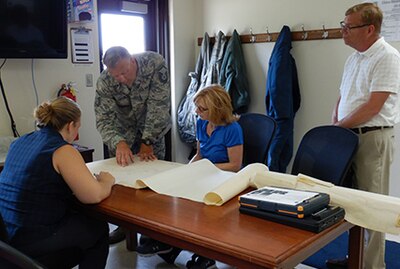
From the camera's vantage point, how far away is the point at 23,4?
2859 mm

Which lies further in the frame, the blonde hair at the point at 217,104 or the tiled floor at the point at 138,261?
the tiled floor at the point at 138,261

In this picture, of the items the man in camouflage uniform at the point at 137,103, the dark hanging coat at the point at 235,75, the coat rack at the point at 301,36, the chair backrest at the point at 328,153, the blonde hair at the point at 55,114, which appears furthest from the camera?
the dark hanging coat at the point at 235,75

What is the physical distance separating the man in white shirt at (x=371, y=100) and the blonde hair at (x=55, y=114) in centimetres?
147

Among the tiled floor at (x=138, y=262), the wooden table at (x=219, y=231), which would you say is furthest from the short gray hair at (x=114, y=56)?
the tiled floor at (x=138, y=262)

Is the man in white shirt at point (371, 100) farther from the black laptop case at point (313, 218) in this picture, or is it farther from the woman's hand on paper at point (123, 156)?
the woman's hand on paper at point (123, 156)

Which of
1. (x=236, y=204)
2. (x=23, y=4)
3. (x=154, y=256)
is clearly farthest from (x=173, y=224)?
(x=23, y=4)

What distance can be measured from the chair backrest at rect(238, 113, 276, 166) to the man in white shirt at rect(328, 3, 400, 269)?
0.44 meters

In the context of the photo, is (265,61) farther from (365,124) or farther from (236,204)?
(236,204)

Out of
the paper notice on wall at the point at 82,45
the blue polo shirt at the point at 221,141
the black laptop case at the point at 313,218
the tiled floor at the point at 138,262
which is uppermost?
the paper notice on wall at the point at 82,45

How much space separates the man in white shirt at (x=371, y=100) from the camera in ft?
7.22

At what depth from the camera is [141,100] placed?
8.52ft

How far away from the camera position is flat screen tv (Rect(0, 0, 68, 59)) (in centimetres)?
280

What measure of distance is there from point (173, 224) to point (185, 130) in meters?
2.79

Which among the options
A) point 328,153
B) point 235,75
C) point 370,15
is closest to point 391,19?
point 370,15
